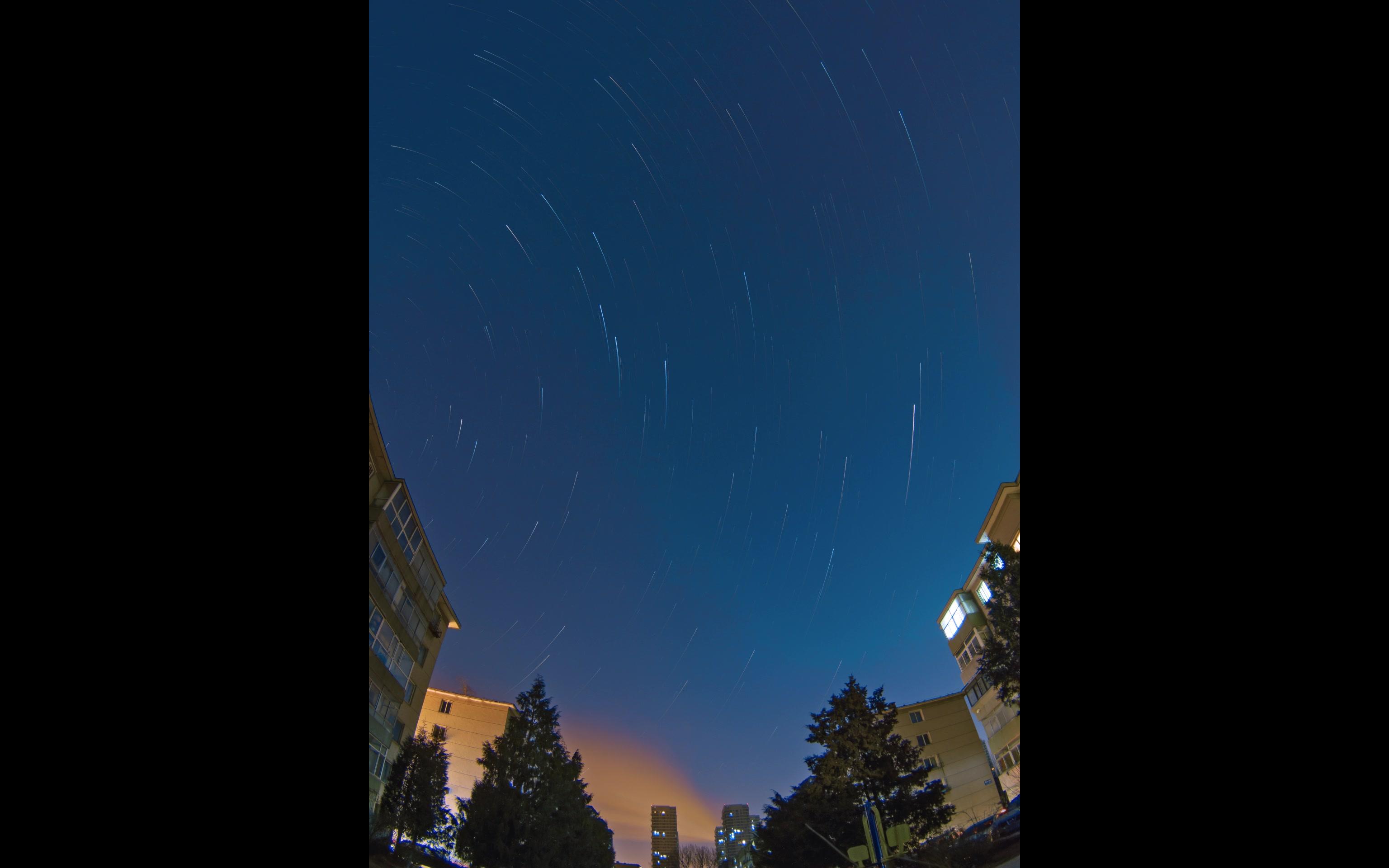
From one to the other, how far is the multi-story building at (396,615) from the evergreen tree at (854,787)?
→ 16788 mm

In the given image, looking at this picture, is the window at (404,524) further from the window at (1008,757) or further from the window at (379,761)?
→ the window at (1008,757)

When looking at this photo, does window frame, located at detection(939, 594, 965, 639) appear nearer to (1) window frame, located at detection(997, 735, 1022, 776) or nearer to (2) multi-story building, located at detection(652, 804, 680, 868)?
(1) window frame, located at detection(997, 735, 1022, 776)

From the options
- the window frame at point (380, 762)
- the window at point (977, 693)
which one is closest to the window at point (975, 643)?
the window at point (977, 693)

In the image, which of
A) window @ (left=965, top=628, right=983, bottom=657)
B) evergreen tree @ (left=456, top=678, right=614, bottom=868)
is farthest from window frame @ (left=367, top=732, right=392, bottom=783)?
window @ (left=965, top=628, right=983, bottom=657)

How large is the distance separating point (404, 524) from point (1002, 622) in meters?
20.7

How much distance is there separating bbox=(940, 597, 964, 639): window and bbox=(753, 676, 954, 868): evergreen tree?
5.96 meters

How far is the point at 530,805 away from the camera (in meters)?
22.0

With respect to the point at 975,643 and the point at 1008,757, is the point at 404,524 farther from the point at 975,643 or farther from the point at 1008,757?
the point at 975,643

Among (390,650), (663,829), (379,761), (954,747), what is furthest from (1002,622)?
(663,829)

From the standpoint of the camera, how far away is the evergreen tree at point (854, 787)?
77.9ft
